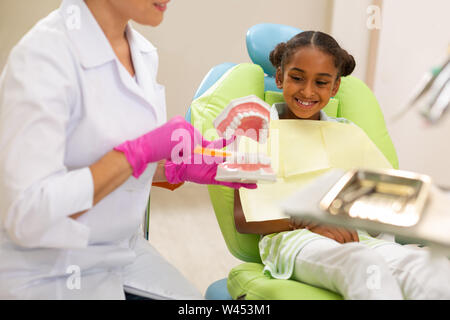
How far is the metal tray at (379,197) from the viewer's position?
0.82 m

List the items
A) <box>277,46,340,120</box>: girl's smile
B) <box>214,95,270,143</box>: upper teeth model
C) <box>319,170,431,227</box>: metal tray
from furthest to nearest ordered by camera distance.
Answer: <box>277,46,340,120</box>: girl's smile → <box>214,95,270,143</box>: upper teeth model → <box>319,170,431,227</box>: metal tray

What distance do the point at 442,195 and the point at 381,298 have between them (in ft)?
0.85

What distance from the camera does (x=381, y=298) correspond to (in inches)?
40.4

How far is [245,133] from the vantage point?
1.24 m

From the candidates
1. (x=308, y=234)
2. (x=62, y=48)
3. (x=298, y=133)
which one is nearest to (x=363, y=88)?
(x=298, y=133)

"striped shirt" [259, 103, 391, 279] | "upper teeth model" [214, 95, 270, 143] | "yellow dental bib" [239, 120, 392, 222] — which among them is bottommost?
"striped shirt" [259, 103, 391, 279]

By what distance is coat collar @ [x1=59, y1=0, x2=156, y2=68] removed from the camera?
97cm

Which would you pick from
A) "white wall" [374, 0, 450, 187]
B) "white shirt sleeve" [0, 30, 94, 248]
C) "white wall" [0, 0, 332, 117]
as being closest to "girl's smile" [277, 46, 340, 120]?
"white shirt sleeve" [0, 30, 94, 248]

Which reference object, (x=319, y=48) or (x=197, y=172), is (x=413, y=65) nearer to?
(x=319, y=48)

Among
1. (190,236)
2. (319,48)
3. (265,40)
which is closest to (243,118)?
(319,48)

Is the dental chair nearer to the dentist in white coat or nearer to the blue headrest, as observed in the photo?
the blue headrest

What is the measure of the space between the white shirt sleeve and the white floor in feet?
4.77

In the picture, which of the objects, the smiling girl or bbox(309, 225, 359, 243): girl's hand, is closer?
the smiling girl
